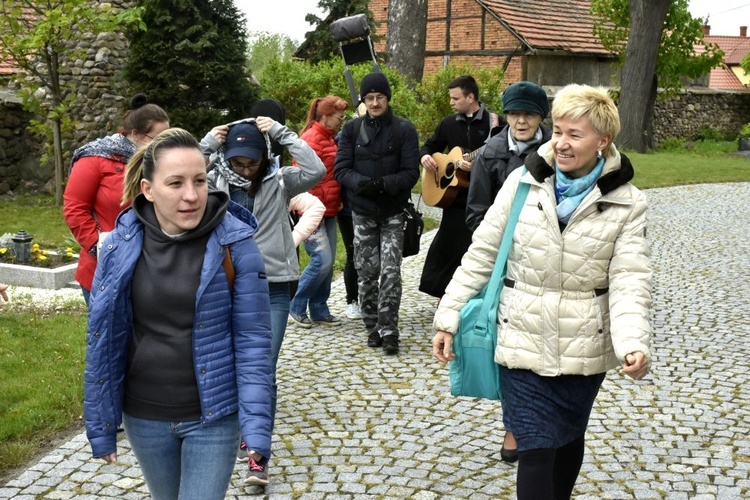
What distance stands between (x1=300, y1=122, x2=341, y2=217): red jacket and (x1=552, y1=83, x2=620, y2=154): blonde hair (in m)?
4.76

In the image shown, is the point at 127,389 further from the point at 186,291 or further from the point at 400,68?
the point at 400,68

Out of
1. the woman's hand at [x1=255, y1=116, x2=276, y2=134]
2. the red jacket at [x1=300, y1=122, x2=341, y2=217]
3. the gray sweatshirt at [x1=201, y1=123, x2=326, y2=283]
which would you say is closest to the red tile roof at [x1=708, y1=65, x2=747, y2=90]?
the red jacket at [x1=300, y1=122, x2=341, y2=217]

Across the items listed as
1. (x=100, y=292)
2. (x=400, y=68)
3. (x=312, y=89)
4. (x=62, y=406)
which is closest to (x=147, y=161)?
(x=100, y=292)

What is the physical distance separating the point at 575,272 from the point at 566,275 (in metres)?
0.03

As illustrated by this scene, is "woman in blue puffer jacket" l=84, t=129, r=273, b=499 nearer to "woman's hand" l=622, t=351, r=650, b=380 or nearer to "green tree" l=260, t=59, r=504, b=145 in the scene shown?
"woman's hand" l=622, t=351, r=650, b=380

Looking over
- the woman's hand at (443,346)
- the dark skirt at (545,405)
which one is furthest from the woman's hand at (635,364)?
the woman's hand at (443,346)

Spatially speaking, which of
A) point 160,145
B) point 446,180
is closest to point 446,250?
point 446,180

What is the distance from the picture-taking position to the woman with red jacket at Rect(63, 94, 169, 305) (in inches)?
213

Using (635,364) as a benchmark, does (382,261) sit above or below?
below

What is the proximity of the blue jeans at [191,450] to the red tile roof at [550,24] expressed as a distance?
95.9 feet

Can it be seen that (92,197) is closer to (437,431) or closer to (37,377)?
(37,377)

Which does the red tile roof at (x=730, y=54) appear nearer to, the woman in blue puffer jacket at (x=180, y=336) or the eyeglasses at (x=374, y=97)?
the eyeglasses at (x=374, y=97)

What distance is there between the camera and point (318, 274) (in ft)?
26.8

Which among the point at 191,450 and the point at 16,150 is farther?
the point at 16,150
